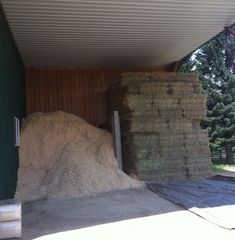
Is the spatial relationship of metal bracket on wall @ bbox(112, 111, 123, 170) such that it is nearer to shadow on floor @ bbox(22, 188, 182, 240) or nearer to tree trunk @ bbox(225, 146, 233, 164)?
shadow on floor @ bbox(22, 188, 182, 240)

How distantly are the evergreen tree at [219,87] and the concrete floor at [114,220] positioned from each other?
9.87m

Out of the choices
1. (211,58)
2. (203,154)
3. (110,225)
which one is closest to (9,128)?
(110,225)

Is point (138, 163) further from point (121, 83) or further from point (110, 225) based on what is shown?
point (110, 225)

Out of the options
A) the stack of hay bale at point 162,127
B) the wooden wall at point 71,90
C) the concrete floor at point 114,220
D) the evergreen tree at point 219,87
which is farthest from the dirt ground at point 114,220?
the evergreen tree at point 219,87

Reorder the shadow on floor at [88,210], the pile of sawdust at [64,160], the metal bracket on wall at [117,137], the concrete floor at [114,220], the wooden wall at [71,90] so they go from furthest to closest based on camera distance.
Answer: the wooden wall at [71,90]
the metal bracket on wall at [117,137]
the pile of sawdust at [64,160]
the shadow on floor at [88,210]
the concrete floor at [114,220]

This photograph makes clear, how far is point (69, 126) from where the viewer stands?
12031 mm

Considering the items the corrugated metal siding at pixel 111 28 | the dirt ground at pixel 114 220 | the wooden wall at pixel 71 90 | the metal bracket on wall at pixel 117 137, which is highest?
the corrugated metal siding at pixel 111 28

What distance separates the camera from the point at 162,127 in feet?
38.3

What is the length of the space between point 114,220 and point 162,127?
5259 mm

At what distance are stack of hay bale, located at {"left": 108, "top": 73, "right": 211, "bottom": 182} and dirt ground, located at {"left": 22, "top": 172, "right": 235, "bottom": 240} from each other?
239 centimetres

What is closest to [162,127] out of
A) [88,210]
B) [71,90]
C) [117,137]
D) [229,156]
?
[117,137]

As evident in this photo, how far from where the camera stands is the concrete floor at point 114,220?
5781 mm

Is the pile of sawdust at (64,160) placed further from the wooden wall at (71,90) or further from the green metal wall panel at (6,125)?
the wooden wall at (71,90)

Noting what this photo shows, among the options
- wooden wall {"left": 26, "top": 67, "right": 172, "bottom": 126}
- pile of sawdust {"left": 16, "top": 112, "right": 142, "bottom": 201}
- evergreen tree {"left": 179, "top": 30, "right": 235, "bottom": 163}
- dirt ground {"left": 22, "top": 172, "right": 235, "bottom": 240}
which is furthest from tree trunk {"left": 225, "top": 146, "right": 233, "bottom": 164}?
dirt ground {"left": 22, "top": 172, "right": 235, "bottom": 240}
